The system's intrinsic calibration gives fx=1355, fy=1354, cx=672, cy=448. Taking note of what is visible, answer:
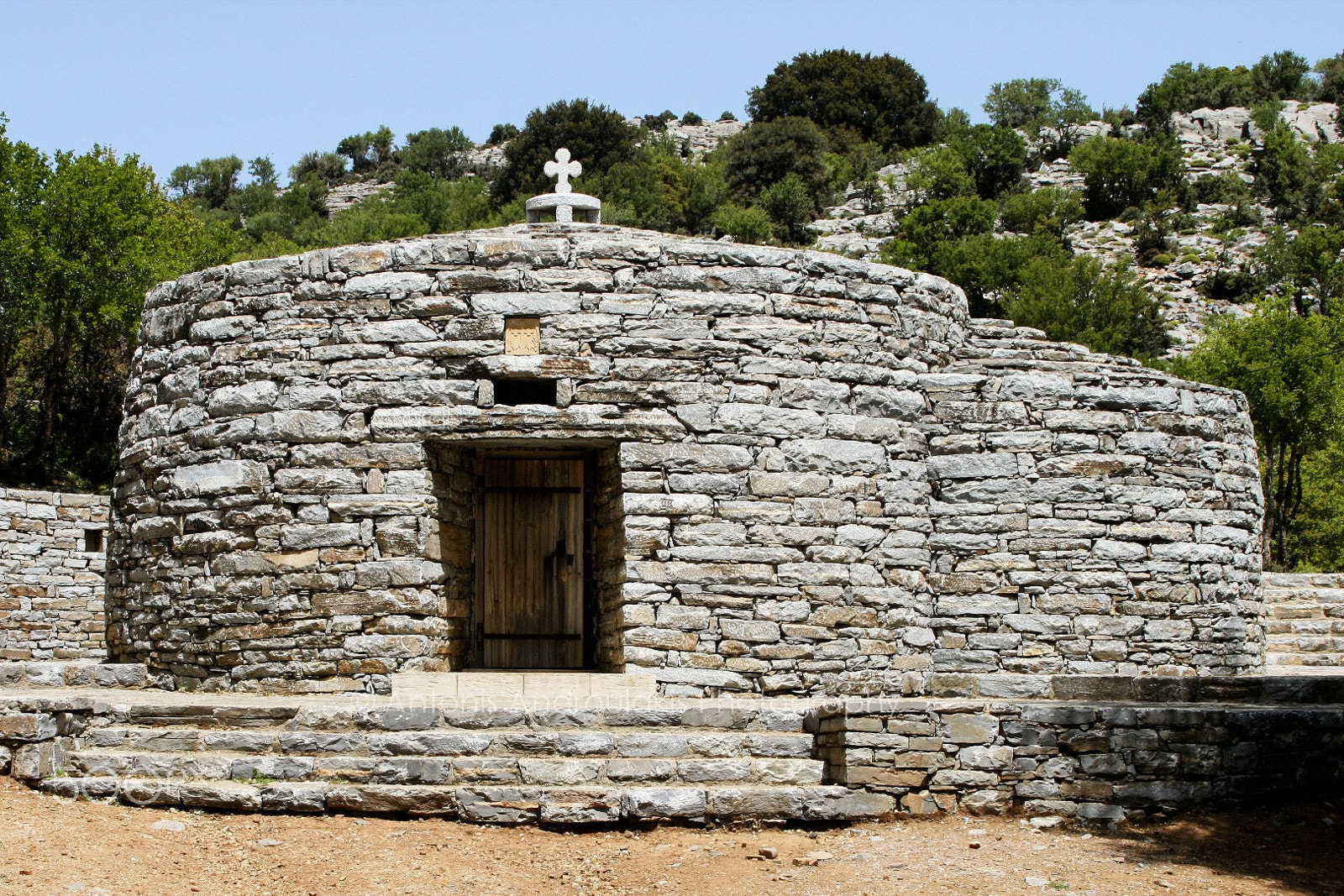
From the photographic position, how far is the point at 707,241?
10.5 metres

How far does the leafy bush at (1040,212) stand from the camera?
4016 centimetres

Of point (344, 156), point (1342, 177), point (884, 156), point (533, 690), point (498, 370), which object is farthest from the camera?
point (344, 156)

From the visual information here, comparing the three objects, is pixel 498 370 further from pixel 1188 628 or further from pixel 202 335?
pixel 1188 628

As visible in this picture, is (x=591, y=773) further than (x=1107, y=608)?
No

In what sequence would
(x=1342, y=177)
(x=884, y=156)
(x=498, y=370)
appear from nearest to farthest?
Answer: (x=498, y=370) → (x=1342, y=177) → (x=884, y=156)

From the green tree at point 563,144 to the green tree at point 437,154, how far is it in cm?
1006

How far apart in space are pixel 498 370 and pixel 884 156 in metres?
44.9

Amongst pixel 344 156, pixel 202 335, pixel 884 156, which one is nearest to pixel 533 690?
pixel 202 335

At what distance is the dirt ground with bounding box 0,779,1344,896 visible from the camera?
6.56 meters

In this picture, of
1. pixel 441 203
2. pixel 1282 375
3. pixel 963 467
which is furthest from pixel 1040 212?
pixel 963 467

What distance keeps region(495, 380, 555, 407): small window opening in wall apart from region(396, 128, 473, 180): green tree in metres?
47.8

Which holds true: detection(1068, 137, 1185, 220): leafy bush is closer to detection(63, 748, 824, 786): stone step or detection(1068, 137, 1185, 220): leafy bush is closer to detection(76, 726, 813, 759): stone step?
detection(76, 726, 813, 759): stone step

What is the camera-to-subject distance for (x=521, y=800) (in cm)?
747

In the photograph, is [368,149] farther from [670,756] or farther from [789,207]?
[670,756]
